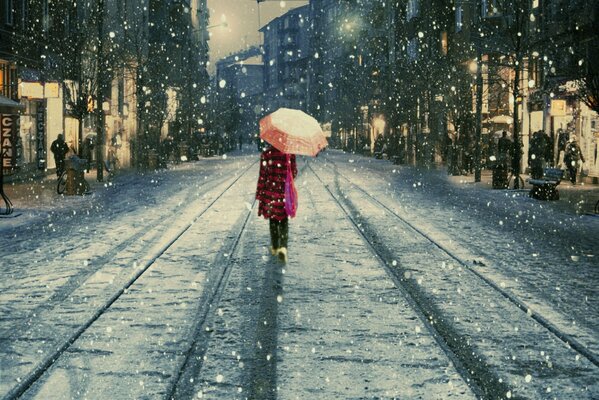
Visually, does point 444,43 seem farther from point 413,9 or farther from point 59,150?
point 59,150

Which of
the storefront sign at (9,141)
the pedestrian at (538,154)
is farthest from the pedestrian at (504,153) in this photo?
the storefront sign at (9,141)

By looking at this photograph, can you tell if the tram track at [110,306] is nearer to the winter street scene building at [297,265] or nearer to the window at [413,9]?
the winter street scene building at [297,265]

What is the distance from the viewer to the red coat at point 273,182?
11086mm

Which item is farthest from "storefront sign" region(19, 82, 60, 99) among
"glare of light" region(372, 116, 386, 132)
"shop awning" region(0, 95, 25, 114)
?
"glare of light" region(372, 116, 386, 132)

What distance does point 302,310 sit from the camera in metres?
8.06

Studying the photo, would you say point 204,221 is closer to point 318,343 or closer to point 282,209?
point 282,209

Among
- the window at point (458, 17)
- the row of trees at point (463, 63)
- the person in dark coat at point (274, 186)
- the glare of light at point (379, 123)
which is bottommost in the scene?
the person in dark coat at point (274, 186)

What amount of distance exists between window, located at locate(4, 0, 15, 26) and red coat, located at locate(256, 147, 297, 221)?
77.4ft

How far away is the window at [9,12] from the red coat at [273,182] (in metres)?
23.6

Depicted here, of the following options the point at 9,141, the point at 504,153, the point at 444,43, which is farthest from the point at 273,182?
the point at 444,43

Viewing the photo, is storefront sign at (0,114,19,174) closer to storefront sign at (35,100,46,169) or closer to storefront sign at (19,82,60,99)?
storefront sign at (19,82,60,99)

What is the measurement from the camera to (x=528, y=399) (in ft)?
17.5

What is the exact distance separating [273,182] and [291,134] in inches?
26.5

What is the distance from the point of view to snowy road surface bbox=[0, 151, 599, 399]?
18.8 ft
